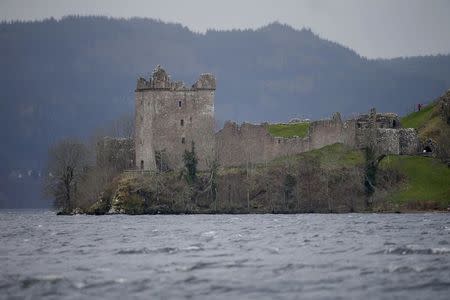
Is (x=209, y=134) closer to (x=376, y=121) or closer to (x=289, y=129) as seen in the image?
(x=289, y=129)

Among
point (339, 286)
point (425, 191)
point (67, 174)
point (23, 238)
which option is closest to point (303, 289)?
point (339, 286)

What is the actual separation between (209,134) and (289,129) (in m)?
11.8

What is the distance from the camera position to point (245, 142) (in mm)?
126500

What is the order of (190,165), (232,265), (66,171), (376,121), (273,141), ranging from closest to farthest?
(232,265) < (190,165) < (273,141) < (376,121) < (66,171)

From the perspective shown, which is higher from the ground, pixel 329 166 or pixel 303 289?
pixel 329 166

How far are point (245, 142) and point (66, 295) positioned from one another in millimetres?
84068

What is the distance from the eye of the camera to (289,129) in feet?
449

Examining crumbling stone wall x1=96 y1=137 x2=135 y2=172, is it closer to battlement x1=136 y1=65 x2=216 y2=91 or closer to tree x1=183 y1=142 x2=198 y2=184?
battlement x1=136 y1=65 x2=216 y2=91

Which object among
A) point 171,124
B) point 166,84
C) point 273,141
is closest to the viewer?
point 273,141

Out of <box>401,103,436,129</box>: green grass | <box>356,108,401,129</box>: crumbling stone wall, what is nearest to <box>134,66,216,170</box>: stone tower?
<box>356,108,401,129</box>: crumbling stone wall

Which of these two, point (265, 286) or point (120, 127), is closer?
point (265, 286)

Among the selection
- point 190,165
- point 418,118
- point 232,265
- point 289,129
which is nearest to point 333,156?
point 289,129

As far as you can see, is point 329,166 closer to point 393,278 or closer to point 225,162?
point 225,162

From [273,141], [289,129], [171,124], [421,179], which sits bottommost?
[421,179]
